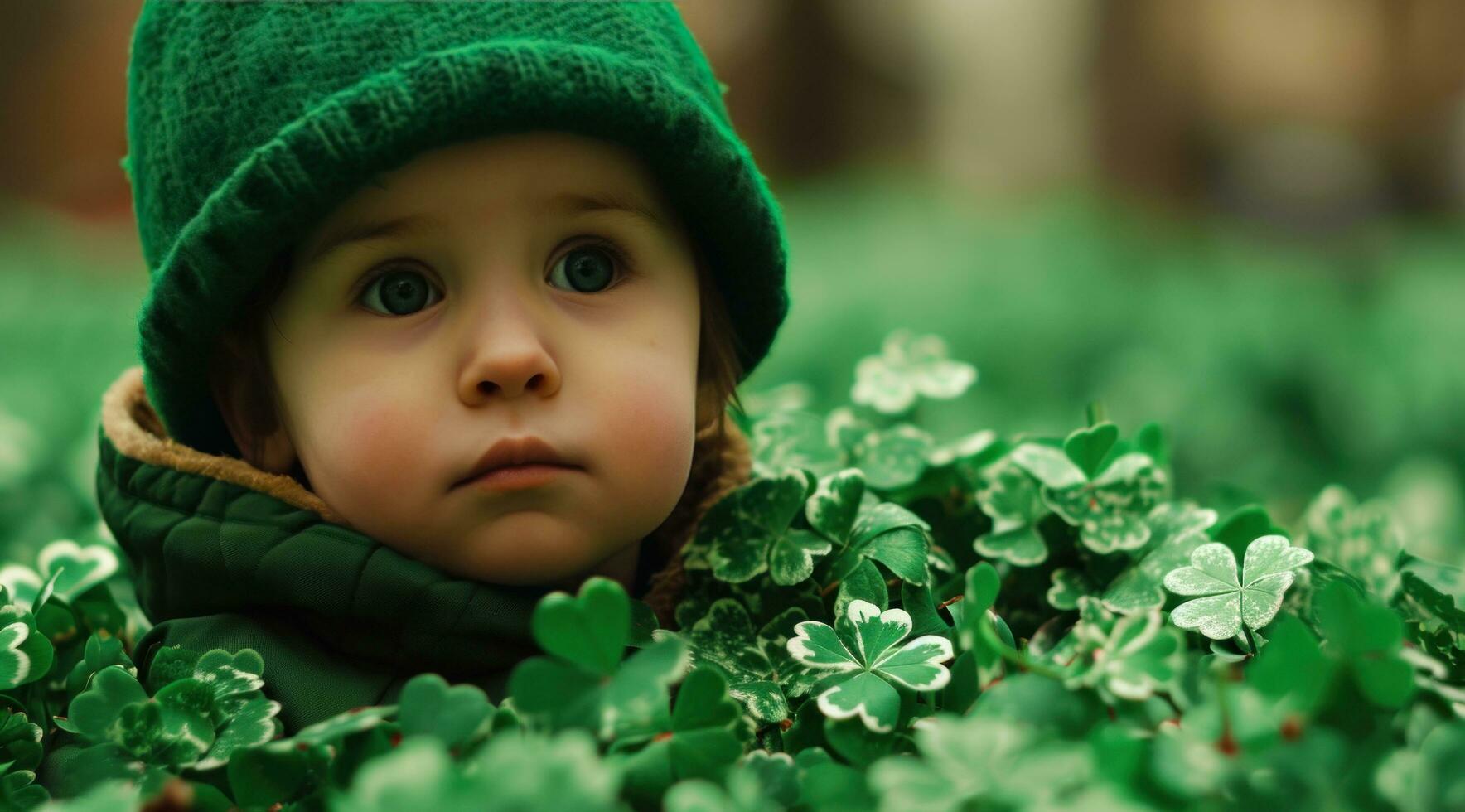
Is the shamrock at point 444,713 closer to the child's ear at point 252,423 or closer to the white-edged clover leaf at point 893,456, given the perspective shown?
the child's ear at point 252,423

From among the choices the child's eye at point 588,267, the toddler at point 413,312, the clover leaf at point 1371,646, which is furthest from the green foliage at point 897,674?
the child's eye at point 588,267

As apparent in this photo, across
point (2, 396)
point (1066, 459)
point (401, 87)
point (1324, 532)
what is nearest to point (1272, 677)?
point (1066, 459)

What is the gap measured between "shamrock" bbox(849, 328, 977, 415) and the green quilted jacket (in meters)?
0.67

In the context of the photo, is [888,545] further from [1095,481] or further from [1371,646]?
[1371,646]

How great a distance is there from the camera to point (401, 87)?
1307 mm

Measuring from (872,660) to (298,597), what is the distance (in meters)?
0.63

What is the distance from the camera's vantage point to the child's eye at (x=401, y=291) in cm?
142

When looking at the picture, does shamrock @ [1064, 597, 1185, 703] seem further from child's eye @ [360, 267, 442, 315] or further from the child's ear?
the child's ear

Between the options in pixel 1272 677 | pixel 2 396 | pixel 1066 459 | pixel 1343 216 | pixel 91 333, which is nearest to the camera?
pixel 1272 677

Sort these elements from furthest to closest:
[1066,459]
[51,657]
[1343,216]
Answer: [1343,216]
[1066,459]
[51,657]

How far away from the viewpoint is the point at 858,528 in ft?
5.03

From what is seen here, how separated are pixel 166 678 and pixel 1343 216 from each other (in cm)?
908

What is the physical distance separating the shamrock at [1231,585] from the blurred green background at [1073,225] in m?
0.54

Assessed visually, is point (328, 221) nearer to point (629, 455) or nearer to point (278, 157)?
point (278, 157)
